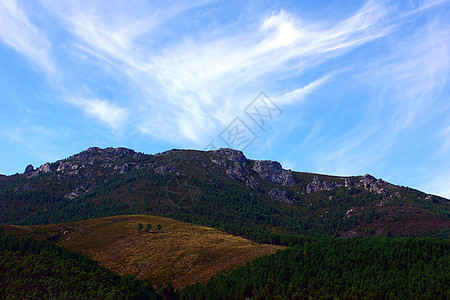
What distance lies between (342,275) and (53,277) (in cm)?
5774

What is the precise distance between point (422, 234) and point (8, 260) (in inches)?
8453

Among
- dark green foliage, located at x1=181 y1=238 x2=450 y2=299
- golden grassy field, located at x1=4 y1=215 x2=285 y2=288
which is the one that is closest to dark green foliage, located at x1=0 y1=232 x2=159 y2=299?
golden grassy field, located at x1=4 y1=215 x2=285 y2=288

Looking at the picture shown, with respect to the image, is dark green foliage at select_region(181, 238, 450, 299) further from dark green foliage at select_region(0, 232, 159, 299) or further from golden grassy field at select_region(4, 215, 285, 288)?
dark green foliage at select_region(0, 232, 159, 299)

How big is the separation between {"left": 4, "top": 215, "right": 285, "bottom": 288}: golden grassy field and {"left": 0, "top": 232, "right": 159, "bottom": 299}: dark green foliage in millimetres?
12456

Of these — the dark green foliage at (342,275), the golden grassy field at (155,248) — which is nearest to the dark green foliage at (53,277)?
the golden grassy field at (155,248)

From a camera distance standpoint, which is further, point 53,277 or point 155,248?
point 155,248

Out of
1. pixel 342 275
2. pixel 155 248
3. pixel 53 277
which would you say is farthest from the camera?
pixel 155 248

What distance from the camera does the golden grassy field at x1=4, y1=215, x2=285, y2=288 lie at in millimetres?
78750

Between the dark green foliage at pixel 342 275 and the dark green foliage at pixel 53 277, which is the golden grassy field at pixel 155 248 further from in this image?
the dark green foliage at pixel 53 277

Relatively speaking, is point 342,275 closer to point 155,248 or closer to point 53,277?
point 53,277

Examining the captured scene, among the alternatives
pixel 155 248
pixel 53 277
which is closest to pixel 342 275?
pixel 53 277

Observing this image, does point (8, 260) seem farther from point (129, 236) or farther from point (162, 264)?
point (129, 236)

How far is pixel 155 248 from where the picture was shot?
97062mm

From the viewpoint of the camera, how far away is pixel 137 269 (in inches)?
3248
